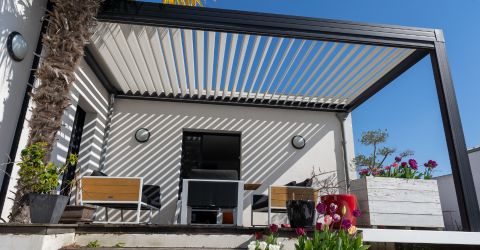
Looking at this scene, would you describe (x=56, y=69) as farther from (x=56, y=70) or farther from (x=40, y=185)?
(x=40, y=185)

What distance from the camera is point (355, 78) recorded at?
5.83 meters

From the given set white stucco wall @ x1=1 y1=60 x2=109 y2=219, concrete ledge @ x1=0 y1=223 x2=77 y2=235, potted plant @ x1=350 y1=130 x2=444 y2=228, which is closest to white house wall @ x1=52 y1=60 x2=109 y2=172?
white stucco wall @ x1=1 y1=60 x2=109 y2=219

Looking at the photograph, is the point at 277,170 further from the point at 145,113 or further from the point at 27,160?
the point at 27,160

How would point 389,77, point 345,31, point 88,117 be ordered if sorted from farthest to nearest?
point 88,117
point 389,77
point 345,31

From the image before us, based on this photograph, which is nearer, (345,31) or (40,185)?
(40,185)

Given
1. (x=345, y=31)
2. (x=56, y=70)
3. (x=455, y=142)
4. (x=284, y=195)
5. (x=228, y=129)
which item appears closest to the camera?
(x=56, y=70)

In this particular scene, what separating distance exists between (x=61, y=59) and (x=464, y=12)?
7.56 metres

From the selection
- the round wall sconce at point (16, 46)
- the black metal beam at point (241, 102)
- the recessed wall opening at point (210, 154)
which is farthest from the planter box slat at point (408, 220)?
the round wall sconce at point (16, 46)

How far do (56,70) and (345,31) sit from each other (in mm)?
3401

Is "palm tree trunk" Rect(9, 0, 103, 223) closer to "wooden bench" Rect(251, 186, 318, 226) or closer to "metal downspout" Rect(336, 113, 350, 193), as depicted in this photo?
"wooden bench" Rect(251, 186, 318, 226)

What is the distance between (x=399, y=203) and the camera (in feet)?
12.3

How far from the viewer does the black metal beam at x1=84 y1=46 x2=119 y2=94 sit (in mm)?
5117

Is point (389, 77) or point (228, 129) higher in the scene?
point (389, 77)

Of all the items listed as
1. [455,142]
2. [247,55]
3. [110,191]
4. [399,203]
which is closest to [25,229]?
[110,191]
